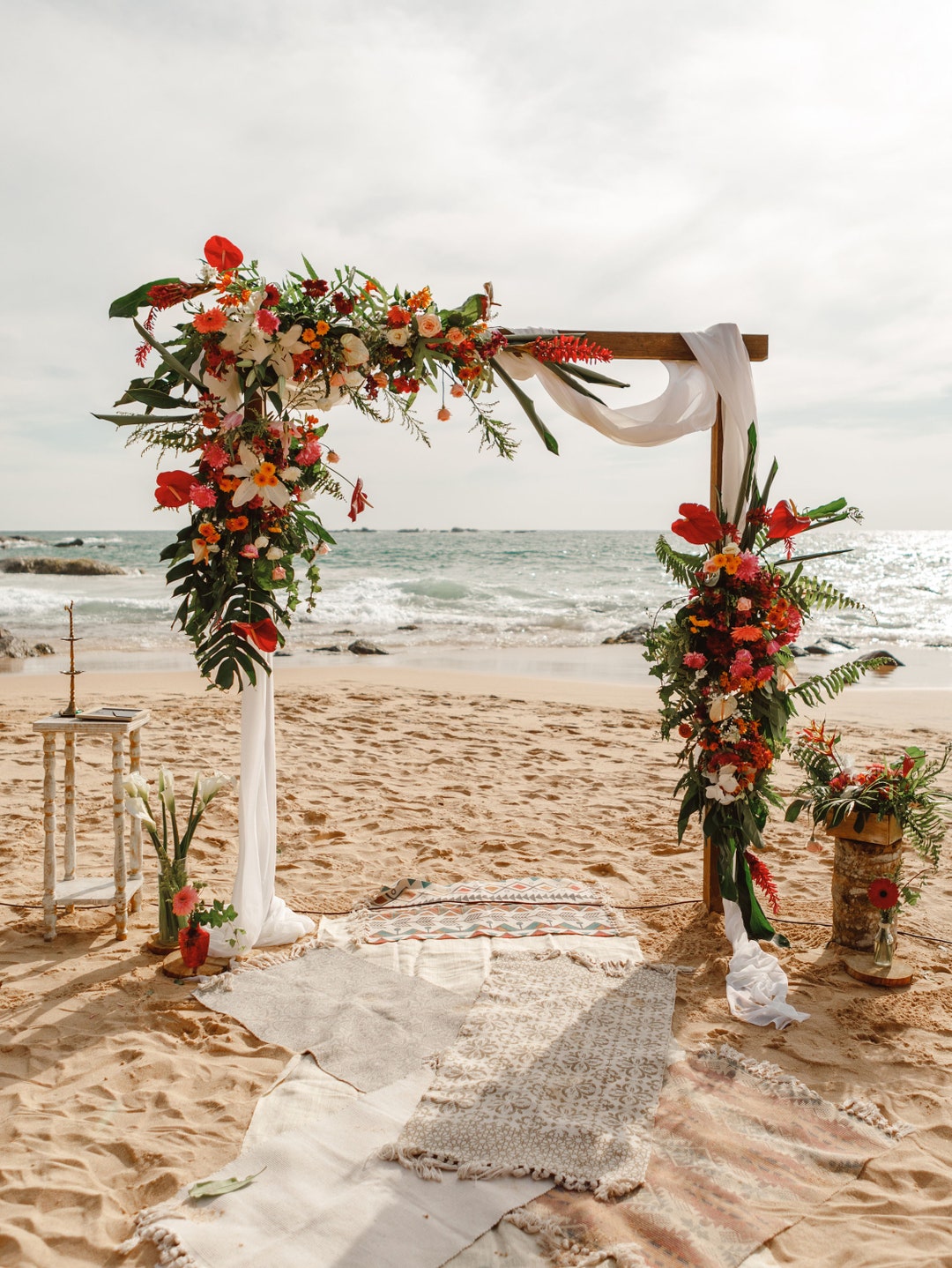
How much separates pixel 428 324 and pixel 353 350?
0.32 meters

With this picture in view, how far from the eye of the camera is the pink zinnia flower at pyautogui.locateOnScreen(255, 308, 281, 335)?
329 cm

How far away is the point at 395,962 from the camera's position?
3.79m

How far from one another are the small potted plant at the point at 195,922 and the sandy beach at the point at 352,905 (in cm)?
12

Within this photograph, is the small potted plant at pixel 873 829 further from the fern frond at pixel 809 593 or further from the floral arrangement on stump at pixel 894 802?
the fern frond at pixel 809 593

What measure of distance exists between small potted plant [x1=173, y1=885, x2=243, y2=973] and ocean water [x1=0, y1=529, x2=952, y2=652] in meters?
4.49

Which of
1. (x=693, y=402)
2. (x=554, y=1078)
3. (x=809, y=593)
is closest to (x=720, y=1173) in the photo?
(x=554, y=1078)

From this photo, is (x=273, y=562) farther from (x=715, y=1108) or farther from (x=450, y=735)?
(x=450, y=735)

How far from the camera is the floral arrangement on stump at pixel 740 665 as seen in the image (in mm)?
3785

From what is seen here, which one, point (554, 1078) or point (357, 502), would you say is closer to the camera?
point (554, 1078)

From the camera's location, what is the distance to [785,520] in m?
3.78

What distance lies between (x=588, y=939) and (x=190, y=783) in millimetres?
3346

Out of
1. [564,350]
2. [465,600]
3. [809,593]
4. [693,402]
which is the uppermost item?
[564,350]

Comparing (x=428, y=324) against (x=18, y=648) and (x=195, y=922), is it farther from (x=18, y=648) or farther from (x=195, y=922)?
(x=18, y=648)

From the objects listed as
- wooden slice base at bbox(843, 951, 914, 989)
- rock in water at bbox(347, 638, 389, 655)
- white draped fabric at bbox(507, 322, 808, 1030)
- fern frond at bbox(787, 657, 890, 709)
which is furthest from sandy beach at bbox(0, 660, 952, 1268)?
rock in water at bbox(347, 638, 389, 655)
